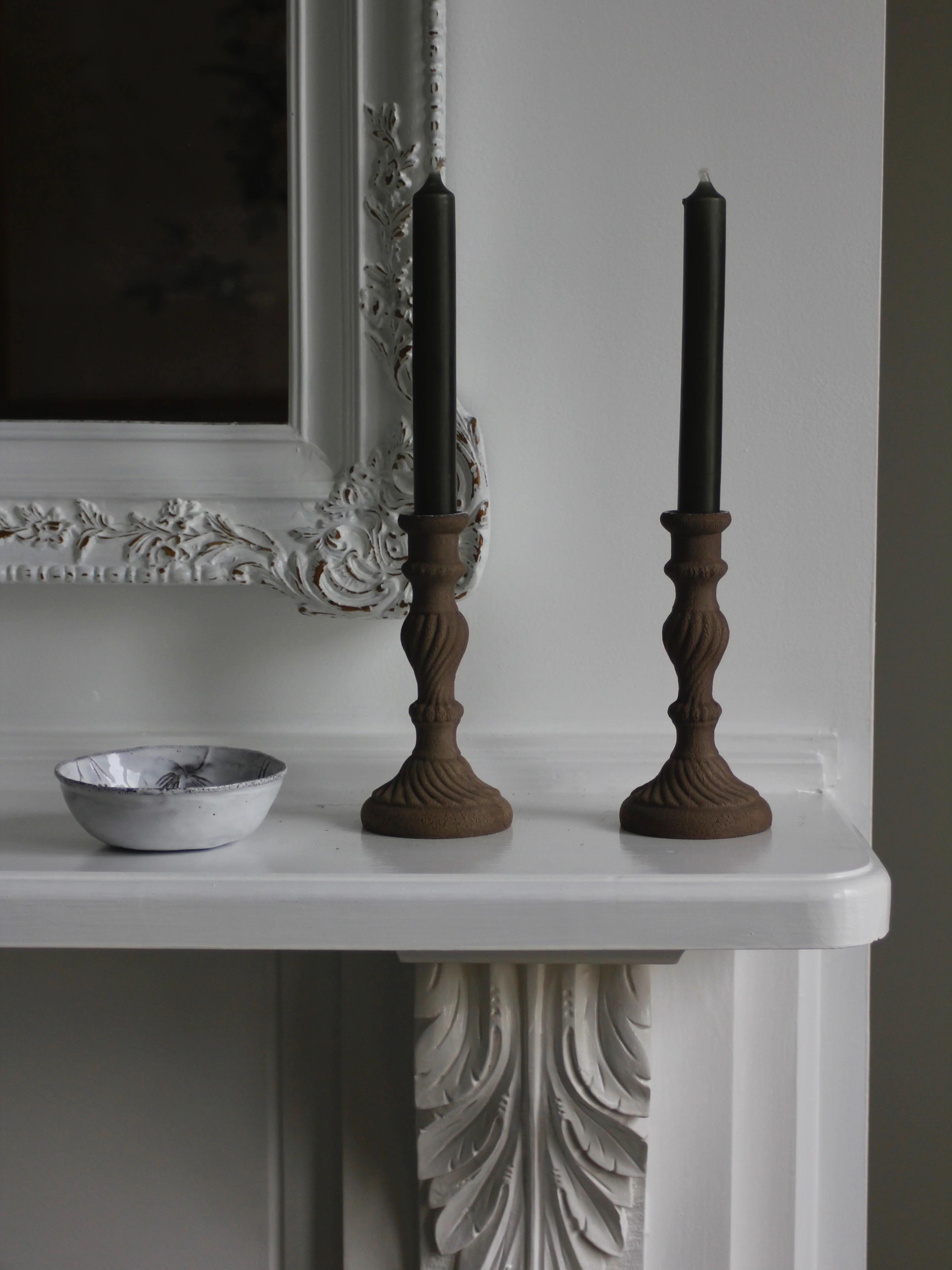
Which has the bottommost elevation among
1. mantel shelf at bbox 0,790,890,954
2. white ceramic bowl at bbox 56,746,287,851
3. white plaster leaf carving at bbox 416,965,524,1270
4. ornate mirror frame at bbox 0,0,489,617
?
white plaster leaf carving at bbox 416,965,524,1270

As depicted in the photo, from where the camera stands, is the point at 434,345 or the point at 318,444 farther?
the point at 318,444

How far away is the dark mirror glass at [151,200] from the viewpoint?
58cm

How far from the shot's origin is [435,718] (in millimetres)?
497

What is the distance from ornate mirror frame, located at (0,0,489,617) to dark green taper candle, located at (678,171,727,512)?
0.42 feet

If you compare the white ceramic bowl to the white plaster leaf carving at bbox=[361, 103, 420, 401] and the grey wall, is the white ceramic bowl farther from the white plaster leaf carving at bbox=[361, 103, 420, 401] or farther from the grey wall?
the grey wall

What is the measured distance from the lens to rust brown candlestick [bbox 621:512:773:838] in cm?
49

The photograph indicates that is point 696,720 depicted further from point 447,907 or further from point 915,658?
point 915,658

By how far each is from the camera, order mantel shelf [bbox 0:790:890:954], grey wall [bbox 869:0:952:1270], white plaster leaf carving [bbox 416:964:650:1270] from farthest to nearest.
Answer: grey wall [bbox 869:0:952:1270]
white plaster leaf carving [bbox 416:964:650:1270]
mantel shelf [bbox 0:790:890:954]

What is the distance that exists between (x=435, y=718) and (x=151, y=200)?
32 centimetres

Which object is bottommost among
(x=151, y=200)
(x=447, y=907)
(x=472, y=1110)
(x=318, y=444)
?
(x=472, y=1110)

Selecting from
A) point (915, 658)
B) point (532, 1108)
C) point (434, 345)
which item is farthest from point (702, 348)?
point (915, 658)

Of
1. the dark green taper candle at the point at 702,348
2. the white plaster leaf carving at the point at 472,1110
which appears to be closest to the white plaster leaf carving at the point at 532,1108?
the white plaster leaf carving at the point at 472,1110

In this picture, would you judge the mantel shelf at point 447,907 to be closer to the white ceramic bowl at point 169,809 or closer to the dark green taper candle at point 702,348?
the white ceramic bowl at point 169,809

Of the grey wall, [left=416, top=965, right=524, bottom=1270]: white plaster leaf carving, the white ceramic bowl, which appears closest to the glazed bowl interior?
the white ceramic bowl
